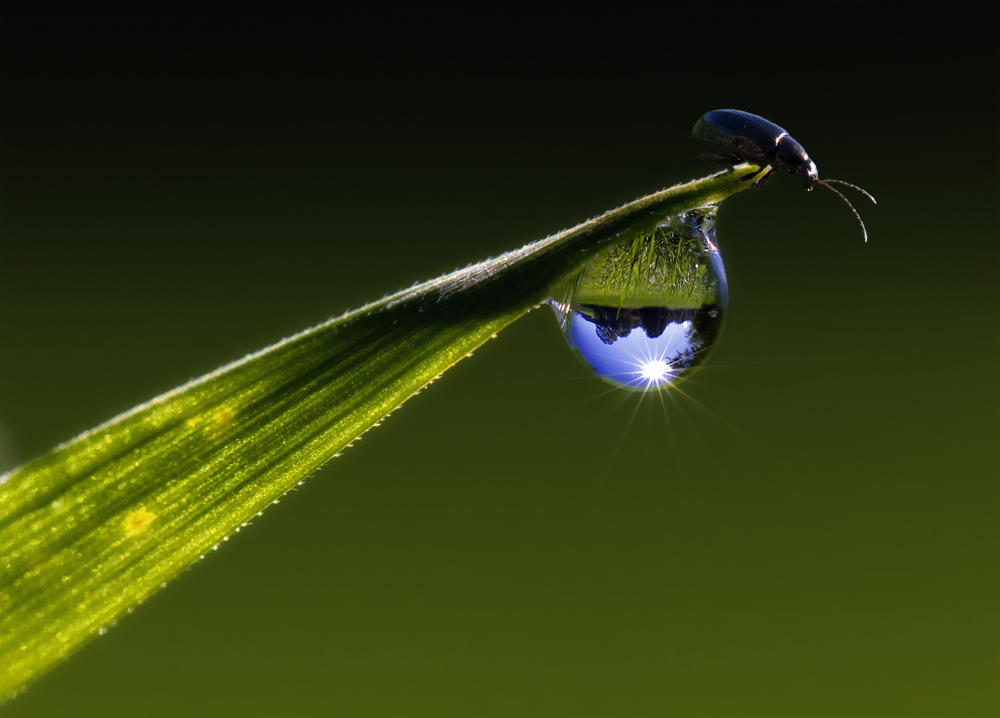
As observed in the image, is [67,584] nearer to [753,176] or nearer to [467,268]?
[467,268]

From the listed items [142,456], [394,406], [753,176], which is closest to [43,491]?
[142,456]

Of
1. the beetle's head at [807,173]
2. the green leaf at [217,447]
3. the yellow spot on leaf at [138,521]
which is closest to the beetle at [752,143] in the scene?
the beetle's head at [807,173]

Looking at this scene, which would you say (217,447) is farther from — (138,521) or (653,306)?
(653,306)

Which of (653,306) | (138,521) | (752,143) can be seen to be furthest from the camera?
(653,306)

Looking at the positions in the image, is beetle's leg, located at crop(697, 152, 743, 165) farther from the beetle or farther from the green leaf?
the green leaf

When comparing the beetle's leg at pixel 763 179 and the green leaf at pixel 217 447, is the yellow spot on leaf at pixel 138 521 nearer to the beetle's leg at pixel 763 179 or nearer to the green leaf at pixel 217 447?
the green leaf at pixel 217 447

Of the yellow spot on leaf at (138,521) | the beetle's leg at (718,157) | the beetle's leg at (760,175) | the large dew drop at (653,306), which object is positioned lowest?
the yellow spot on leaf at (138,521)

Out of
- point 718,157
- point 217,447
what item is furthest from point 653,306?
point 217,447
